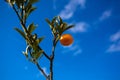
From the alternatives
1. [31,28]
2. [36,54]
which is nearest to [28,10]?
[31,28]

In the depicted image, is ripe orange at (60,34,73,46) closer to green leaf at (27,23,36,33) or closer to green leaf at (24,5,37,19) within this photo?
green leaf at (27,23,36,33)

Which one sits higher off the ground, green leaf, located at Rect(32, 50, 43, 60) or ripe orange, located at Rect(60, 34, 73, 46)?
ripe orange, located at Rect(60, 34, 73, 46)

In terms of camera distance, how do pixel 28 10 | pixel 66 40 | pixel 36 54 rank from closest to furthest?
pixel 36 54
pixel 28 10
pixel 66 40

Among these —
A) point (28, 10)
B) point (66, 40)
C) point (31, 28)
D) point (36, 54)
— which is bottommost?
point (36, 54)

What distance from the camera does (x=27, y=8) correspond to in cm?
264

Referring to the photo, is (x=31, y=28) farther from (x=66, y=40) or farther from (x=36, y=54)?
(x=66, y=40)

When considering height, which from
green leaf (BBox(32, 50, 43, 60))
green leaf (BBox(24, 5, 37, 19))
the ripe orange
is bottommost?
green leaf (BBox(32, 50, 43, 60))

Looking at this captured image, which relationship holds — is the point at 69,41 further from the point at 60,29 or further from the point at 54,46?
the point at 54,46

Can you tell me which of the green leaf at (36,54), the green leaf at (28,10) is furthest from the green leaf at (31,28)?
the green leaf at (36,54)

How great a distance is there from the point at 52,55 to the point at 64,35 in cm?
53

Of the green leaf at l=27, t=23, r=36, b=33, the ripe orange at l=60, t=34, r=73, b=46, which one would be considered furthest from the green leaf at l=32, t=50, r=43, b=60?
the ripe orange at l=60, t=34, r=73, b=46

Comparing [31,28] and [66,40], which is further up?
[31,28]

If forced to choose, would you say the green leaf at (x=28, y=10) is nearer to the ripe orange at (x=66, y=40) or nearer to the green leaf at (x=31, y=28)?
the green leaf at (x=31, y=28)

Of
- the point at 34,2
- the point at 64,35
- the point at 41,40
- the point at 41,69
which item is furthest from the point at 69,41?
the point at 41,69
